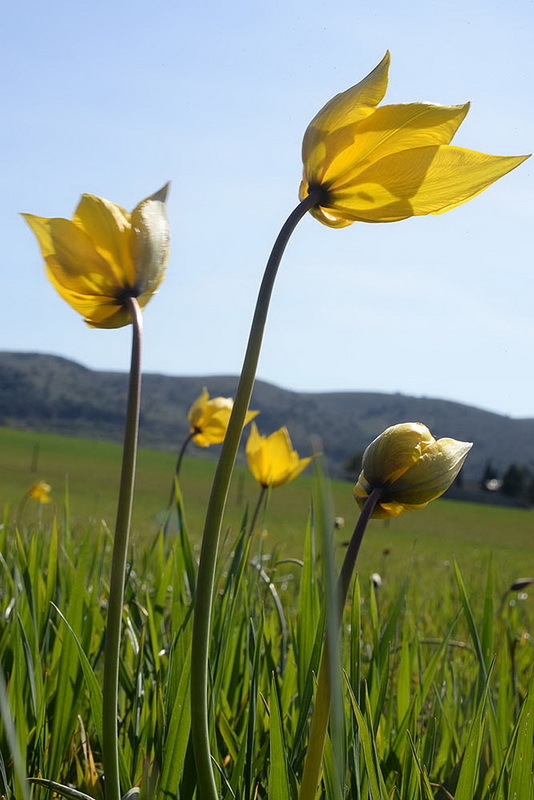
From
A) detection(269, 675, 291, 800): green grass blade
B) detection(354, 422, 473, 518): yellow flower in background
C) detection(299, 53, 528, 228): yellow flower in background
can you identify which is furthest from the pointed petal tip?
detection(269, 675, 291, 800): green grass blade

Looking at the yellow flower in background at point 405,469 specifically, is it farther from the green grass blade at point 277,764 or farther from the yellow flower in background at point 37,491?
the yellow flower in background at point 37,491

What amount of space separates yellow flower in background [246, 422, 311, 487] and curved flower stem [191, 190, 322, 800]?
0.92m

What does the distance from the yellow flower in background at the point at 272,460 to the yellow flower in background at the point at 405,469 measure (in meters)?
0.85

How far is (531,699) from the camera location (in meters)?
0.61

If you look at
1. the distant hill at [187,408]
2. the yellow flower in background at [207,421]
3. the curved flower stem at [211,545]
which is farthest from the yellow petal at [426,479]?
the distant hill at [187,408]

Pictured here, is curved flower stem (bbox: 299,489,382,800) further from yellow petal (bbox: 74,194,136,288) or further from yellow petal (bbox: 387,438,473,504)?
yellow petal (bbox: 74,194,136,288)

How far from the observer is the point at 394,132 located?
1.80ft

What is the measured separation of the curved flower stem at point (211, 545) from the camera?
443 millimetres

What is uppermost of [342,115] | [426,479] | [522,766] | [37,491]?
[342,115]

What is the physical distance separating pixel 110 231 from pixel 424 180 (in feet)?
0.83

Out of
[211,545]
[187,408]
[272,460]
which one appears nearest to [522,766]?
[211,545]

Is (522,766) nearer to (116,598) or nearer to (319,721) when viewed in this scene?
(319,721)

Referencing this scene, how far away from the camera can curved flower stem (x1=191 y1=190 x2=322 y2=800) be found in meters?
0.44

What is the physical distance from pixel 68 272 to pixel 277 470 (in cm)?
81
